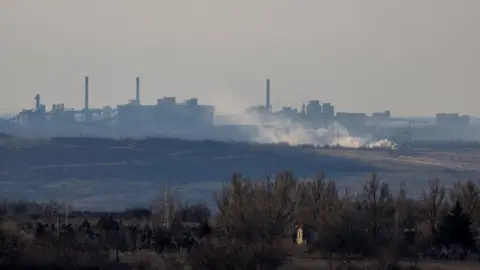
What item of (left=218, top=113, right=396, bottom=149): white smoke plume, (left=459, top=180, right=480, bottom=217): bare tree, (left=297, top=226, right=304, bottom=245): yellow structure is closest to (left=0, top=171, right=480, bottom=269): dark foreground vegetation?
(left=459, top=180, right=480, bottom=217): bare tree

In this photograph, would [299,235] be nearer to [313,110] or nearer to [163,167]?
[163,167]

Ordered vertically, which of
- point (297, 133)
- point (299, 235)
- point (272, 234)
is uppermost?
point (297, 133)

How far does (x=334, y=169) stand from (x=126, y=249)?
149 feet

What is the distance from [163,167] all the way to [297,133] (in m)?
44.7

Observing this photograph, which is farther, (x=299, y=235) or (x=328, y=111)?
(x=328, y=111)

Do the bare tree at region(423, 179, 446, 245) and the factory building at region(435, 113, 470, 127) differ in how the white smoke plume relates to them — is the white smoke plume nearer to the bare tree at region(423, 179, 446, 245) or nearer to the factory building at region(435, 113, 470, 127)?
the factory building at region(435, 113, 470, 127)

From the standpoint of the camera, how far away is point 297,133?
381ft

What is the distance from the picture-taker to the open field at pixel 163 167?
6303 centimetres

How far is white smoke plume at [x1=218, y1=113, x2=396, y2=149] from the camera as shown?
4277 inches

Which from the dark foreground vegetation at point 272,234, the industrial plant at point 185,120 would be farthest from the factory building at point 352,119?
the dark foreground vegetation at point 272,234

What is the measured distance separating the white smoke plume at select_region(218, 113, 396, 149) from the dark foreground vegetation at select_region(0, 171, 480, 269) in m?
66.9

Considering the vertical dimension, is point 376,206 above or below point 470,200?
below

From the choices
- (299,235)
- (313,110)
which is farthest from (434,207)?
(313,110)

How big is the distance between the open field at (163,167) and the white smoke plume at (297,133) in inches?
848
